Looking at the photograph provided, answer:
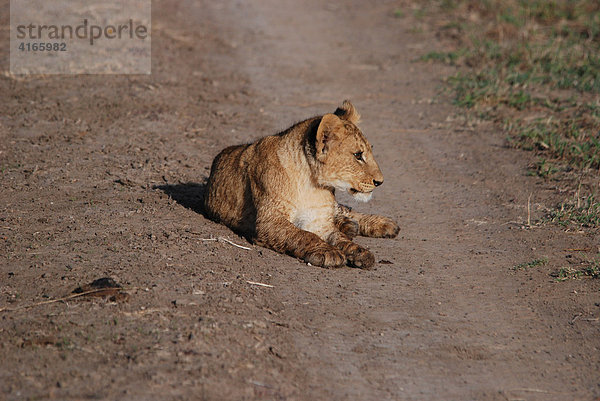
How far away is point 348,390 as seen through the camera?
4.14 metres

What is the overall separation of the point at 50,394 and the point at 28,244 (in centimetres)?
222

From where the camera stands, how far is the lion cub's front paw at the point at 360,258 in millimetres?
5809

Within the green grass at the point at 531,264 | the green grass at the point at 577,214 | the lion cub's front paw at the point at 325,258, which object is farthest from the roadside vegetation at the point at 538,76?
the lion cub's front paw at the point at 325,258

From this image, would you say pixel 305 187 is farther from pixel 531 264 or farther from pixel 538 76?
pixel 538 76

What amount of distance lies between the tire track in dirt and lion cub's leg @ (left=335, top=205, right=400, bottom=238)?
4.2 inches

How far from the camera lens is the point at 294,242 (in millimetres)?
5848

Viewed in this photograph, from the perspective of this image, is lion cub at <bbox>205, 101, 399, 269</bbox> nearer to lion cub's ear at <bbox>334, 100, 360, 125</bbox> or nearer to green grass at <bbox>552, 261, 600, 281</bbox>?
lion cub's ear at <bbox>334, 100, 360, 125</bbox>

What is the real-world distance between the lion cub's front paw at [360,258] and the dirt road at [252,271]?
3.4 inches

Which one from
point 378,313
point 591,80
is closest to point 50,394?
point 378,313

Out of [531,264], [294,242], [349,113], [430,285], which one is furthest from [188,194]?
[531,264]

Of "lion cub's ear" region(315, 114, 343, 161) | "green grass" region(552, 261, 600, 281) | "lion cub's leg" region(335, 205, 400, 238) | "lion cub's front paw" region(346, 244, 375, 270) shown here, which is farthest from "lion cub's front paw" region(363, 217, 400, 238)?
"green grass" region(552, 261, 600, 281)

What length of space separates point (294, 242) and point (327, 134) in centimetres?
86

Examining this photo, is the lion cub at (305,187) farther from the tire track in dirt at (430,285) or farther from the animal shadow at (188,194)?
the animal shadow at (188,194)

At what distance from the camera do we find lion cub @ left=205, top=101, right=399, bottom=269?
585cm
